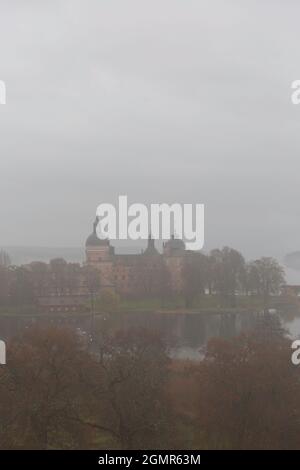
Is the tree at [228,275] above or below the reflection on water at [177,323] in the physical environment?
above

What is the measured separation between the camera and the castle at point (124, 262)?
236 feet

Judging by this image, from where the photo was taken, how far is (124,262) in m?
75.5

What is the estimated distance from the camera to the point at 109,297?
6041 centimetres

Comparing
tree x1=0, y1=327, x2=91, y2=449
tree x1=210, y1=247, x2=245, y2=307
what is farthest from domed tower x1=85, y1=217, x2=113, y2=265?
tree x1=0, y1=327, x2=91, y2=449

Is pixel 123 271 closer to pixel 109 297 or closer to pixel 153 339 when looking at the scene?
pixel 109 297

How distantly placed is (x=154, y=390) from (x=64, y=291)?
50.7 m

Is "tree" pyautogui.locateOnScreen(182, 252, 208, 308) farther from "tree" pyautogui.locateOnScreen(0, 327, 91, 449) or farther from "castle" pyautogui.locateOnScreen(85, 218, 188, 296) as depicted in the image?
"tree" pyautogui.locateOnScreen(0, 327, 91, 449)

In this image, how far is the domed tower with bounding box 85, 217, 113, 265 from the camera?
75750 millimetres

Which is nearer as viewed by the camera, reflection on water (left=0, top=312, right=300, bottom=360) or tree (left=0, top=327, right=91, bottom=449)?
tree (left=0, top=327, right=91, bottom=449)

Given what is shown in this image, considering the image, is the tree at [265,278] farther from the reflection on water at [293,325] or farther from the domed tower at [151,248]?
the domed tower at [151,248]

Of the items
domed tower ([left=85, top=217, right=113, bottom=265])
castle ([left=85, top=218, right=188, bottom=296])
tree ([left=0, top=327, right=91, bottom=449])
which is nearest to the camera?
tree ([left=0, top=327, right=91, bottom=449])

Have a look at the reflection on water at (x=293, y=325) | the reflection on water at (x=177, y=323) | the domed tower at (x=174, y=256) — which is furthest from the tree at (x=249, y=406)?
the domed tower at (x=174, y=256)

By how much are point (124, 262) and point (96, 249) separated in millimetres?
4024
